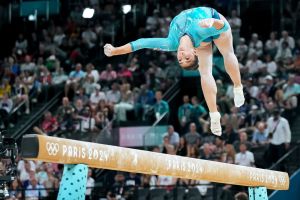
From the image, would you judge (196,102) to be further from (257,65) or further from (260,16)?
(260,16)

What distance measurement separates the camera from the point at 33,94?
21094mm

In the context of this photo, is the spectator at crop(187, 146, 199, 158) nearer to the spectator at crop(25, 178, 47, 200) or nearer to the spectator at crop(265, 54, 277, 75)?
the spectator at crop(265, 54, 277, 75)

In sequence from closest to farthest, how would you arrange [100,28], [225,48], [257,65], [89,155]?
[89,155] < [225,48] < [257,65] < [100,28]

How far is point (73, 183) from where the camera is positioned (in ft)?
24.8

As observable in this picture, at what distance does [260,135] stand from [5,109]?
7.15m

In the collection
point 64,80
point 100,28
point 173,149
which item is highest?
point 100,28

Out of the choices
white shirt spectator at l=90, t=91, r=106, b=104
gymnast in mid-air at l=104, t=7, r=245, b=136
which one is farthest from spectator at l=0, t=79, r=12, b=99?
gymnast in mid-air at l=104, t=7, r=245, b=136

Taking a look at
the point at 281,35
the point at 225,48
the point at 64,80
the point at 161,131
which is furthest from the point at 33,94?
the point at 225,48

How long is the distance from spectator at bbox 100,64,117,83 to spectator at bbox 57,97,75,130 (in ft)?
4.20

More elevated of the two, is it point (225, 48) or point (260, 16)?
point (260, 16)

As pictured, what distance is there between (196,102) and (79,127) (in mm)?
2755

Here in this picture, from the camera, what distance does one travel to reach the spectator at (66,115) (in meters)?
18.8

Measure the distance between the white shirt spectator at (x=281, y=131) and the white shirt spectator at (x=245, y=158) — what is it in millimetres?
850

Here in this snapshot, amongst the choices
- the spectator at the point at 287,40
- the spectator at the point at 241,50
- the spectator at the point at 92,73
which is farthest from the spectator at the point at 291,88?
the spectator at the point at 92,73
